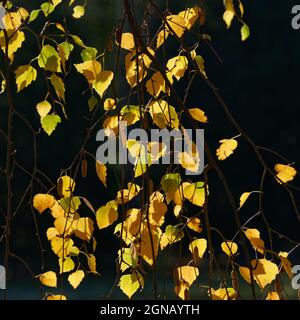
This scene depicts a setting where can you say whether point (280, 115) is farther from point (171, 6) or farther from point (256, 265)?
point (256, 265)

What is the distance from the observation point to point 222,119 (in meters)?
5.62

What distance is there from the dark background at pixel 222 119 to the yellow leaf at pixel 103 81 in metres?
3.82

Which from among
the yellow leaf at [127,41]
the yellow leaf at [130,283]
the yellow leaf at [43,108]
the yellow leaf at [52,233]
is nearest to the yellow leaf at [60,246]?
the yellow leaf at [52,233]

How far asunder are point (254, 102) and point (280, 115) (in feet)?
0.69

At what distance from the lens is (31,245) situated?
5613mm

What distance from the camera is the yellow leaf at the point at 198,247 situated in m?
1.43

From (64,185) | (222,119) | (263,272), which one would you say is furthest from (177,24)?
(222,119)

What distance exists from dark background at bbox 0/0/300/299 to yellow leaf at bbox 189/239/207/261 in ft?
12.4

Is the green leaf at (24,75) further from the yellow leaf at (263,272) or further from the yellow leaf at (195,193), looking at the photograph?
the yellow leaf at (263,272)

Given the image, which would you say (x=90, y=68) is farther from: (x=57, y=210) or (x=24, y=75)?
(x=57, y=210)

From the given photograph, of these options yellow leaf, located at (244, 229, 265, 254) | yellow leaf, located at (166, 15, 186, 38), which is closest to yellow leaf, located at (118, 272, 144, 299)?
yellow leaf, located at (244, 229, 265, 254)

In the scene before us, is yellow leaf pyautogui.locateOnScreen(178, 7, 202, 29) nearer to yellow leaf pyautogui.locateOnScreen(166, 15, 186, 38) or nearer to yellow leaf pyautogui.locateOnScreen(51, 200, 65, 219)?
yellow leaf pyautogui.locateOnScreen(166, 15, 186, 38)

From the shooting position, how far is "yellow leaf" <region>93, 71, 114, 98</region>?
4.50ft
